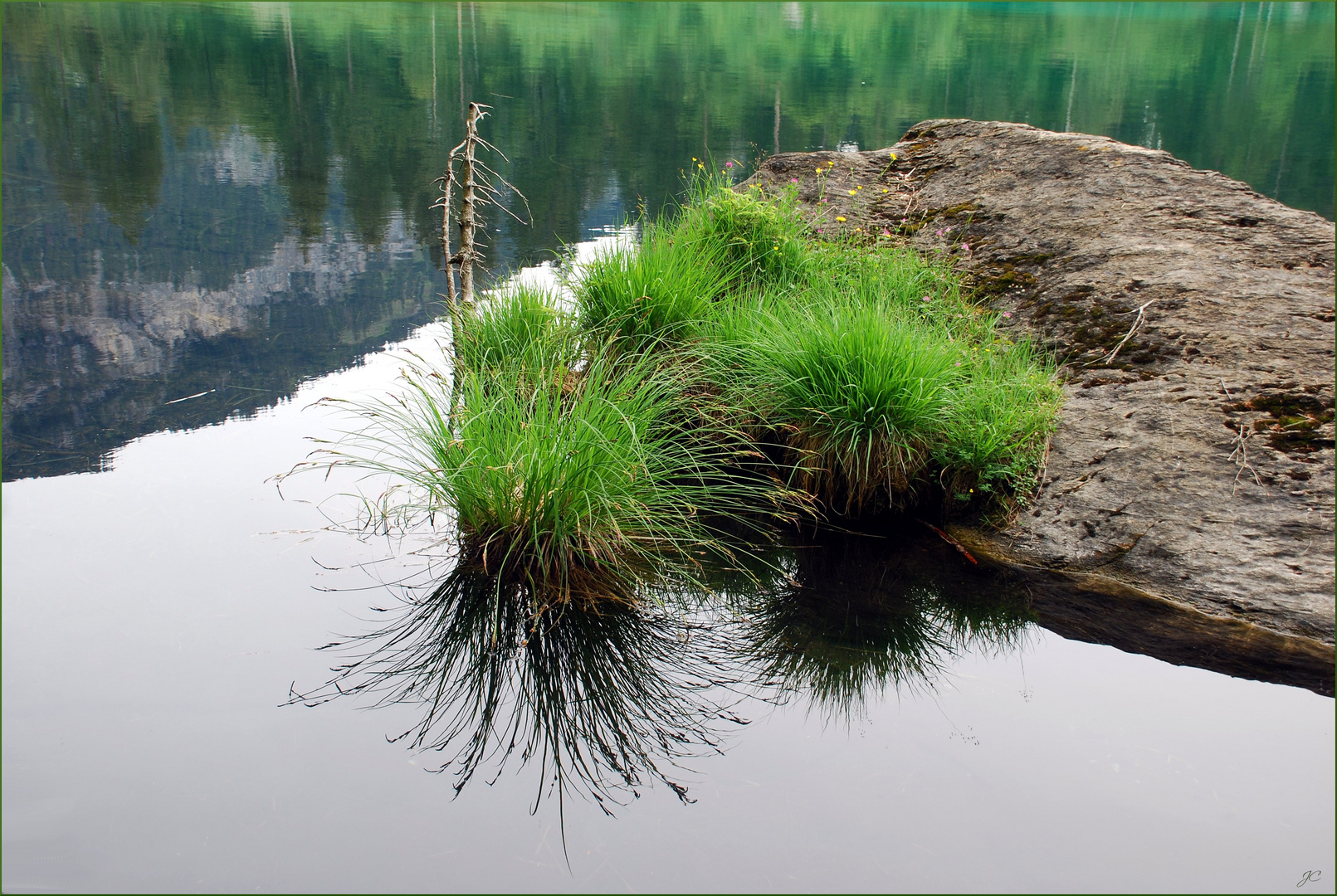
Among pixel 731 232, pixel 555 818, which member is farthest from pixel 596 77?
pixel 555 818

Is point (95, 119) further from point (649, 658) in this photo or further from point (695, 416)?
point (649, 658)

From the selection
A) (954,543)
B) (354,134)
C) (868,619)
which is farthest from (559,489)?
(354,134)

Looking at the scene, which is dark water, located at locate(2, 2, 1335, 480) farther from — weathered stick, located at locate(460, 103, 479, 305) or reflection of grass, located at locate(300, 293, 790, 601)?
reflection of grass, located at locate(300, 293, 790, 601)

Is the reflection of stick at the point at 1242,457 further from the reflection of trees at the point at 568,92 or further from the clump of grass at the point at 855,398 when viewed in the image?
the reflection of trees at the point at 568,92

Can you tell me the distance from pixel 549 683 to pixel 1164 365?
3.70 meters

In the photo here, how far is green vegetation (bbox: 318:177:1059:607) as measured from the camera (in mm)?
3496

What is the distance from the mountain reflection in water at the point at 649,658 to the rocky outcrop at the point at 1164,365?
0.68 meters

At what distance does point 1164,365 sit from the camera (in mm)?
4469

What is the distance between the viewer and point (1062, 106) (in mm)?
27109

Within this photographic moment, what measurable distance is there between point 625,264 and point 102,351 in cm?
422

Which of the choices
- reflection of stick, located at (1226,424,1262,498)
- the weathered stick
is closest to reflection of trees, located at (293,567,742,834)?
reflection of stick, located at (1226,424,1262,498)

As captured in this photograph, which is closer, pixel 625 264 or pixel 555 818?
pixel 555 818

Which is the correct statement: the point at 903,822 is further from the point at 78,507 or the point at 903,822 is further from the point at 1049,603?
the point at 78,507

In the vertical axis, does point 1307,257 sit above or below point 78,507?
above
